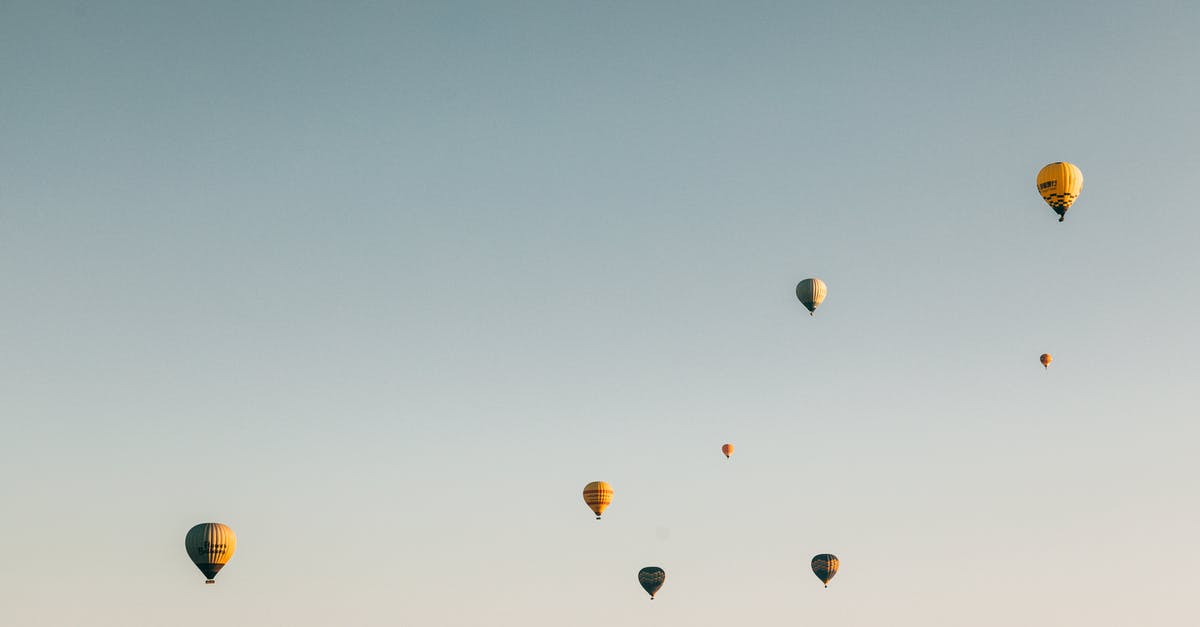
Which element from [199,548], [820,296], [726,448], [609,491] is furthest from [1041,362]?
[199,548]

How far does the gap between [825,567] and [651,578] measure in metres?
14.3

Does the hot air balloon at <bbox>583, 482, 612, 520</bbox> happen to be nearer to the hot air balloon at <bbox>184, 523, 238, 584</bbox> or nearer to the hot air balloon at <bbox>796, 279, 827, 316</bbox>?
the hot air balloon at <bbox>796, 279, 827, 316</bbox>

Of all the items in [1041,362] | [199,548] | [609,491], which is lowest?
[199,548]

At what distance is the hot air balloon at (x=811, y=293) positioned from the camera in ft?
294

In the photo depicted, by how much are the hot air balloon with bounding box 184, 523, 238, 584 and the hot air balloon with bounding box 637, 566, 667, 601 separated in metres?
38.8

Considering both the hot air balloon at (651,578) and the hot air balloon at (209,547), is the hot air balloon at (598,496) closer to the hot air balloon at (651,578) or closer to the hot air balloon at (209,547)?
the hot air balloon at (651,578)

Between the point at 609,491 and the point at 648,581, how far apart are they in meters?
15.5

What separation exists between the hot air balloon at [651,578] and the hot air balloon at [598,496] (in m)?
15.0

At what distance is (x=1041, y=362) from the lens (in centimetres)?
9338

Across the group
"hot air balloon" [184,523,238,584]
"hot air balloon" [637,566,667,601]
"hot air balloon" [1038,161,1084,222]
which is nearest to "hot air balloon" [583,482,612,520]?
"hot air balloon" [637,566,667,601]

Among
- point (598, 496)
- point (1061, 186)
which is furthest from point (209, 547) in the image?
point (1061, 186)

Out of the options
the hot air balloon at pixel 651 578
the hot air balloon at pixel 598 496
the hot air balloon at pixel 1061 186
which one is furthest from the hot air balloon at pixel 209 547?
the hot air balloon at pixel 1061 186

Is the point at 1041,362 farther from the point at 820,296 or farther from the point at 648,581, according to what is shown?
the point at 648,581

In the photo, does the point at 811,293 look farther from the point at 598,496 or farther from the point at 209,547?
the point at 209,547
